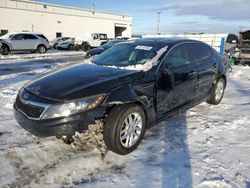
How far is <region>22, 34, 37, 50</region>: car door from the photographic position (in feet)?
66.7

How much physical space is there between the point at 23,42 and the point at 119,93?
19.1 m

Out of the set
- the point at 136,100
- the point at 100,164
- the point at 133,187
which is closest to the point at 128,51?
the point at 136,100

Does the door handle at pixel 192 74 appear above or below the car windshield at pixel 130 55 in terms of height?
below

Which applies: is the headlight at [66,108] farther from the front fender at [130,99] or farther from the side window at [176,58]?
the side window at [176,58]

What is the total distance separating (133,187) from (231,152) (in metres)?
1.72

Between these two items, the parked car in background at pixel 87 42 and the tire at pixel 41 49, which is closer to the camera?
the tire at pixel 41 49

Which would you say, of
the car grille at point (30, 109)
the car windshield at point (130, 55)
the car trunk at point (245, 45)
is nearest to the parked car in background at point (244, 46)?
the car trunk at point (245, 45)

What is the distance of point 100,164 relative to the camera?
3322 millimetres

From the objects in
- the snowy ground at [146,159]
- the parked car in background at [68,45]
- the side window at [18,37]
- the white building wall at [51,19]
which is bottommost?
the snowy ground at [146,159]

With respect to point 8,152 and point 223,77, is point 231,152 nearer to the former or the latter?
point 223,77

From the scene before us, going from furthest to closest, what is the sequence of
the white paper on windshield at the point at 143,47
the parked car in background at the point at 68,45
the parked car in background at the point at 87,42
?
the parked car in background at the point at 68,45, the parked car in background at the point at 87,42, the white paper on windshield at the point at 143,47

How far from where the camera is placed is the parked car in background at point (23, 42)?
19.3 meters

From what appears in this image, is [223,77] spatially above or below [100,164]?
above

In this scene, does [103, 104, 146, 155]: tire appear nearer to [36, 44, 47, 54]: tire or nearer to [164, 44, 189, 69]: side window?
[164, 44, 189, 69]: side window
